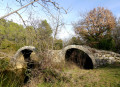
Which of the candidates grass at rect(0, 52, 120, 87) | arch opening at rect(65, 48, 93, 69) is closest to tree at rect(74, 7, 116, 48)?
arch opening at rect(65, 48, 93, 69)

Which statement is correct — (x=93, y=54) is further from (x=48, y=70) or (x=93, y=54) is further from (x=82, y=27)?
(x=82, y=27)

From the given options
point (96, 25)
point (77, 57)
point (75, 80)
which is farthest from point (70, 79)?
point (96, 25)

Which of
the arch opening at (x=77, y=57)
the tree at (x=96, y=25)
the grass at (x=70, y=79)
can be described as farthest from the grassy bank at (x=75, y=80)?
the tree at (x=96, y=25)

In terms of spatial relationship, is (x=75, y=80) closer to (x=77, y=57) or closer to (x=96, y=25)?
(x=77, y=57)

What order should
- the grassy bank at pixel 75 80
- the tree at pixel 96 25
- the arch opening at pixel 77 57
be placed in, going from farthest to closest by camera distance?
the tree at pixel 96 25, the arch opening at pixel 77 57, the grassy bank at pixel 75 80

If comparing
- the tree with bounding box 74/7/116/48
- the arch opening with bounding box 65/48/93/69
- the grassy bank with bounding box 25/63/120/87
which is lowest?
the grassy bank with bounding box 25/63/120/87

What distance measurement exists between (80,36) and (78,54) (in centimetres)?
502

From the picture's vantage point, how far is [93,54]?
326 inches

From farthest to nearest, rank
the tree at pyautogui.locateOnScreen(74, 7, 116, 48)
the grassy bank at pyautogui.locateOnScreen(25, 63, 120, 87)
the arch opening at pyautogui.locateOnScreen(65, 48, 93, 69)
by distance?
the tree at pyautogui.locateOnScreen(74, 7, 116, 48) → the arch opening at pyautogui.locateOnScreen(65, 48, 93, 69) → the grassy bank at pyautogui.locateOnScreen(25, 63, 120, 87)

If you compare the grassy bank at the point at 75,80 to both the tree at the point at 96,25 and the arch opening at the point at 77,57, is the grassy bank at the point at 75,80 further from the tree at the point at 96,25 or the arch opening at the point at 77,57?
the tree at the point at 96,25

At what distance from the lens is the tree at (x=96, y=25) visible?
1277 cm

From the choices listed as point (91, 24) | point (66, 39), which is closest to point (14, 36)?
point (66, 39)

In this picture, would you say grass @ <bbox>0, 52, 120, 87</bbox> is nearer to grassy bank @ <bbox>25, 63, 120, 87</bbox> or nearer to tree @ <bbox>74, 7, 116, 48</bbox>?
grassy bank @ <bbox>25, 63, 120, 87</bbox>

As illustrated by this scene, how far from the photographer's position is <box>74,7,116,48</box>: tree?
12773mm
